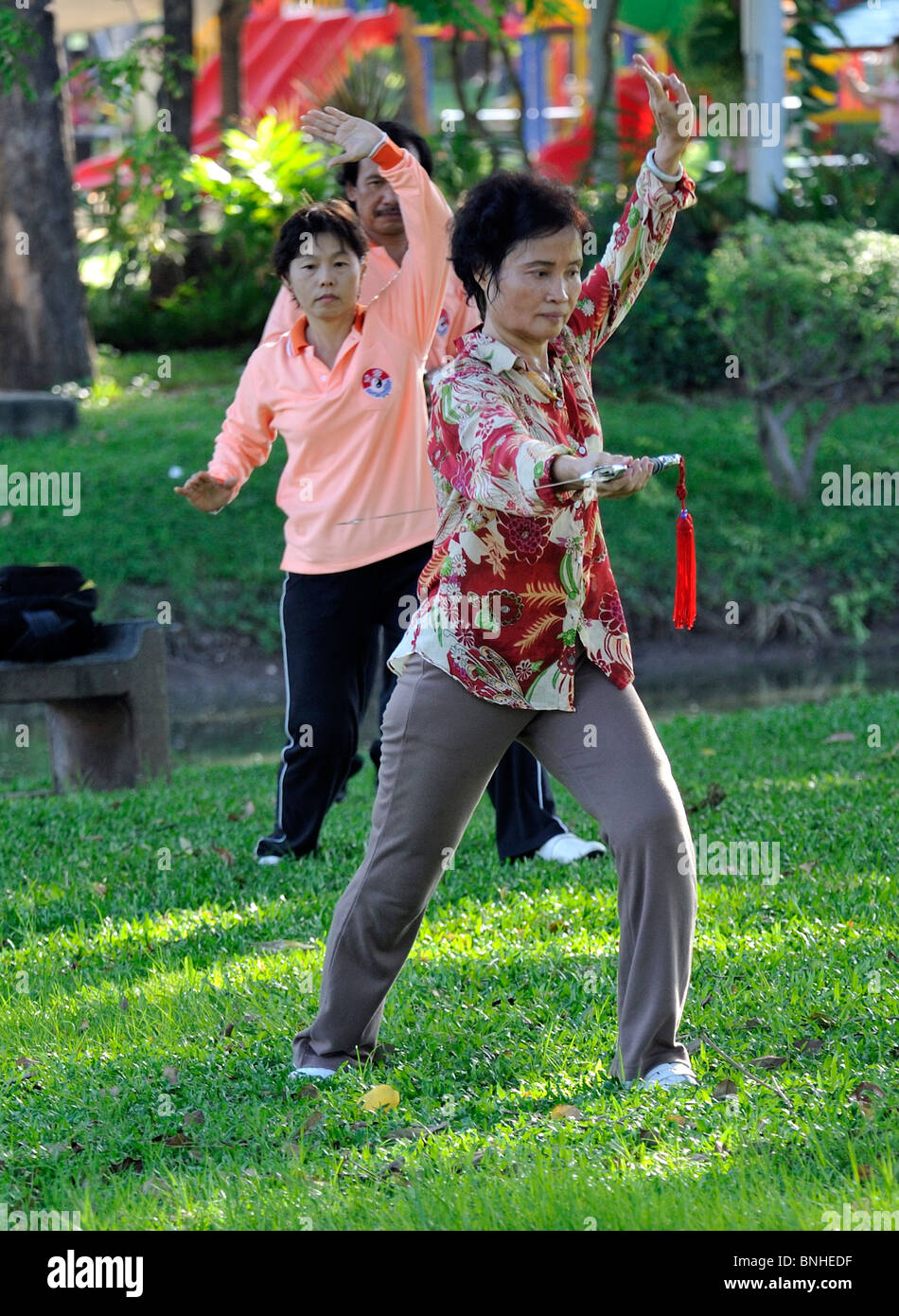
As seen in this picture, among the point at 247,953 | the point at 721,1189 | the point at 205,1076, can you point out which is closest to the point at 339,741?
the point at 247,953

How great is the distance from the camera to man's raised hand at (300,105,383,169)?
4.46 meters

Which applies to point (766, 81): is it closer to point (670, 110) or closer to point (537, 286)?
point (670, 110)

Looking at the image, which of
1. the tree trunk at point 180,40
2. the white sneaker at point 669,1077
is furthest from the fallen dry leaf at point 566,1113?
the tree trunk at point 180,40

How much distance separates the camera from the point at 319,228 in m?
5.41

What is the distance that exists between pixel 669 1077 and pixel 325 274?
286 cm

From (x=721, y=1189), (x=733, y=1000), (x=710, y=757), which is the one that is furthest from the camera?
(x=710, y=757)

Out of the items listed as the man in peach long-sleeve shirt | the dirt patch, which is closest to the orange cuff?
the man in peach long-sleeve shirt

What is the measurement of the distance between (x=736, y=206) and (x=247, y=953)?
511 inches

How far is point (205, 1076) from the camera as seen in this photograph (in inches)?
159

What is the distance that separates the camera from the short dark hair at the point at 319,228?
5.41 m

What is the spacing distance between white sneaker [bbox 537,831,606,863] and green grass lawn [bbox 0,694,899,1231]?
0.08 metres

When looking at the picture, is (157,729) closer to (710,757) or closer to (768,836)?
(710,757)

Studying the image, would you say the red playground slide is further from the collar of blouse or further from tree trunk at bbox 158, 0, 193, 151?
the collar of blouse

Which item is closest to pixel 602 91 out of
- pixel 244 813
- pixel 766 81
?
pixel 766 81
